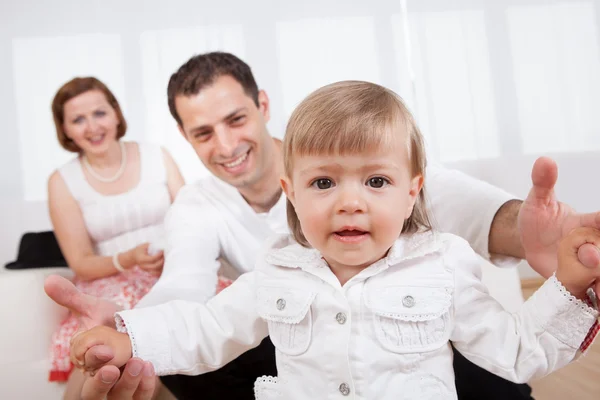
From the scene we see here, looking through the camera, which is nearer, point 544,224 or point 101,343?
point 101,343

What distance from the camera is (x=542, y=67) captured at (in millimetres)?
2029

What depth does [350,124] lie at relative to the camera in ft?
3.05

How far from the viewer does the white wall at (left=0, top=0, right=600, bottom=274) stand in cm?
184

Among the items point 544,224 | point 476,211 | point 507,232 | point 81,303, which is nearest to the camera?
point 81,303

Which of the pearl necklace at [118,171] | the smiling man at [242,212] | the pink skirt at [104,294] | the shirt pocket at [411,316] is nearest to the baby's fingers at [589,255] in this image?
the shirt pocket at [411,316]

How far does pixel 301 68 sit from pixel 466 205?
66cm

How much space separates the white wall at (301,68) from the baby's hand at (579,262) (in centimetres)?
102

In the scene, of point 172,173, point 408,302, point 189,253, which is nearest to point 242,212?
point 189,253

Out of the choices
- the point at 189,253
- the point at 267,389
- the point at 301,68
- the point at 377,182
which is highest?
the point at 301,68

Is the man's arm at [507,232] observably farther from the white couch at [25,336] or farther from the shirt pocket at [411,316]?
the white couch at [25,336]

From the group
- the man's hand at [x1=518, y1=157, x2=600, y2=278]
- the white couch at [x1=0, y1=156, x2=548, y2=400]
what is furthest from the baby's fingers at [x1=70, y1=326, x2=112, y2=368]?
the man's hand at [x1=518, y1=157, x2=600, y2=278]

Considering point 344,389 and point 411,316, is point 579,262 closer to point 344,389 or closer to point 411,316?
point 411,316

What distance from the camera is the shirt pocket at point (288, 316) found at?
99 centimetres

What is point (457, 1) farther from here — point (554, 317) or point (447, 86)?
point (554, 317)
